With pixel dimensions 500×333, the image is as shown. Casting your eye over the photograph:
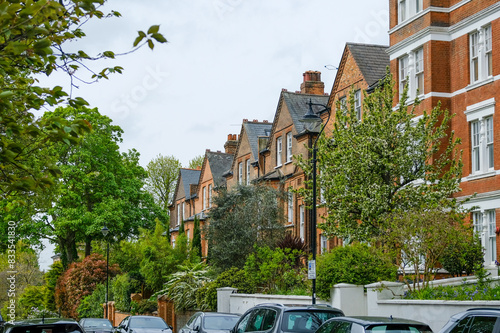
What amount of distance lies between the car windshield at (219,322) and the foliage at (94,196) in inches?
Result: 1191

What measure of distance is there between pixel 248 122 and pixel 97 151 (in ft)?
37.2

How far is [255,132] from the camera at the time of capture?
52188mm

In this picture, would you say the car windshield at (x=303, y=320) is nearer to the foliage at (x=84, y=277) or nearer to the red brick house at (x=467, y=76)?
the red brick house at (x=467, y=76)

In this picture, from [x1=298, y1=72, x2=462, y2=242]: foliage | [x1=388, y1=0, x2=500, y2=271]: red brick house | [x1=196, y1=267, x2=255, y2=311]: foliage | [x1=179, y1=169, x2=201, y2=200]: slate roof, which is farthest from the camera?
[x1=179, y1=169, x2=201, y2=200]: slate roof

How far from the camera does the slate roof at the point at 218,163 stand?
195 ft

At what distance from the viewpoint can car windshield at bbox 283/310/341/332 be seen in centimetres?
1419

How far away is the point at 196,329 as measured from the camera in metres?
20.3

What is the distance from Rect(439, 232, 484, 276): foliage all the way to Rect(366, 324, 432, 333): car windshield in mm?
11064

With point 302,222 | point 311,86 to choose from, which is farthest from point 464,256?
point 311,86

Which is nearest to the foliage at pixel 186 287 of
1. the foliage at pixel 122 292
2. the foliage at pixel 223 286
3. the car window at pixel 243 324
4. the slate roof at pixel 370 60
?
the foliage at pixel 223 286

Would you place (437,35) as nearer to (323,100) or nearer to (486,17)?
(486,17)

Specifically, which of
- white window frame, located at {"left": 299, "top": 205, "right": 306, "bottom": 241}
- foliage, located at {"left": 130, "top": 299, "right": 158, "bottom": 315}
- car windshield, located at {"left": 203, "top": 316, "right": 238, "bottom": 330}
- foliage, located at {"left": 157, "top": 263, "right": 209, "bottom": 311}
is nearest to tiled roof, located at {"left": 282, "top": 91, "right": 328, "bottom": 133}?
white window frame, located at {"left": 299, "top": 205, "right": 306, "bottom": 241}

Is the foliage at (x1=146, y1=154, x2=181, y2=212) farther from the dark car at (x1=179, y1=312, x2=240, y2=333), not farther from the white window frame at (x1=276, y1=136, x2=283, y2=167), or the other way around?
the dark car at (x1=179, y1=312, x2=240, y2=333)

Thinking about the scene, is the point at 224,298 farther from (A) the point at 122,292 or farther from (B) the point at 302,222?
(A) the point at 122,292
